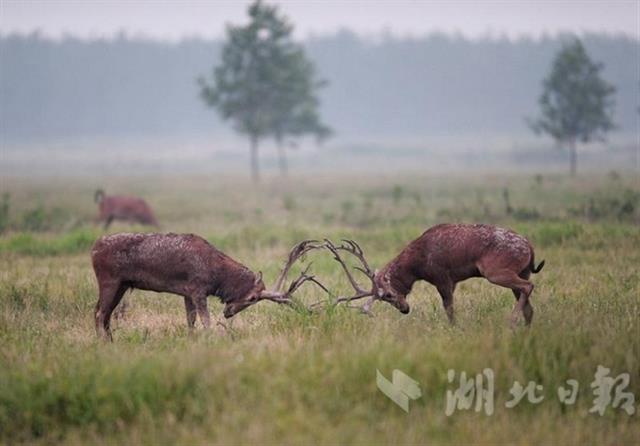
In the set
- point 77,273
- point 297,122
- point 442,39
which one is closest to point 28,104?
point 442,39

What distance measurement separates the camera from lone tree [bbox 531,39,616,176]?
144 ft

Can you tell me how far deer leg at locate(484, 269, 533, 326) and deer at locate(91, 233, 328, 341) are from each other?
2000mm

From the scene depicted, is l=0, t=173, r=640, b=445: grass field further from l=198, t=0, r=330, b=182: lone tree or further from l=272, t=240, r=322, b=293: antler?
l=198, t=0, r=330, b=182: lone tree

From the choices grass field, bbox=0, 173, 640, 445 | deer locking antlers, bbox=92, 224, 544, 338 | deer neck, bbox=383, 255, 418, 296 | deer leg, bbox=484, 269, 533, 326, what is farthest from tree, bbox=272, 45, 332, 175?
deer leg, bbox=484, 269, 533, 326

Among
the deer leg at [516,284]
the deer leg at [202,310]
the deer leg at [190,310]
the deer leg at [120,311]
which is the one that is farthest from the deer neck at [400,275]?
the deer leg at [120,311]

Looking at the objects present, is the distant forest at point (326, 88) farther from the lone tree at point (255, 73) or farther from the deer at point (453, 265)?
the deer at point (453, 265)

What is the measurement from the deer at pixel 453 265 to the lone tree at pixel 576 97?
35.8 meters

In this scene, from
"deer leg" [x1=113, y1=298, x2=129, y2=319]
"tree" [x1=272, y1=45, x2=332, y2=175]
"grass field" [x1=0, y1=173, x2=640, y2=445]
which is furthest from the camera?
"tree" [x1=272, y1=45, x2=332, y2=175]

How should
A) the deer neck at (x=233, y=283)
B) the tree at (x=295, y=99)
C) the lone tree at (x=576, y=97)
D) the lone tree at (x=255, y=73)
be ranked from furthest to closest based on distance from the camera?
the tree at (x=295, y=99), the lone tree at (x=255, y=73), the lone tree at (x=576, y=97), the deer neck at (x=233, y=283)

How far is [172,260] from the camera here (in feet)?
31.2

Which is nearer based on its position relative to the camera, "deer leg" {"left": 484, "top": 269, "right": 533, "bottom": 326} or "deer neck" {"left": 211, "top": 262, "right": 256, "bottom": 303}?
"deer leg" {"left": 484, "top": 269, "right": 533, "bottom": 326}

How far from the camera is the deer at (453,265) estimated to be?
30.3 ft

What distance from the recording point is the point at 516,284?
909cm

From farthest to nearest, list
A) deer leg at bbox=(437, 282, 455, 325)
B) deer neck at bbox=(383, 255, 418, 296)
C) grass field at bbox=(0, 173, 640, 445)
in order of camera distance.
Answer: deer neck at bbox=(383, 255, 418, 296)
deer leg at bbox=(437, 282, 455, 325)
grass field at bbox=(0, 173, 640, 445)
